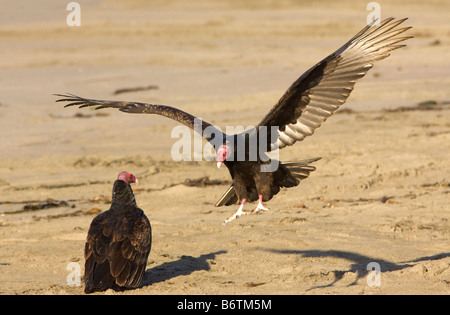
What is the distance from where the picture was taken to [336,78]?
5906 millimetres

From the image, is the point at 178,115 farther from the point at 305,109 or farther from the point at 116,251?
the point at 116,251

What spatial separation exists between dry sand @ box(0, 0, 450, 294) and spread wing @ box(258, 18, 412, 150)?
1068 millimetres

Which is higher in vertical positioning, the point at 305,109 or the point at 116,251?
the point at 305,109

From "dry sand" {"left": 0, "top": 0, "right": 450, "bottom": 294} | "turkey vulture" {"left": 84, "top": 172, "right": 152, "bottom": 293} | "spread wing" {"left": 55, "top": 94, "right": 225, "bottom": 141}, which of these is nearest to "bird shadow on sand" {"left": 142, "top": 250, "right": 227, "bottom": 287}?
"dry sand" {"left": 0, "top": 0, "right": 450, "bottom": 294}

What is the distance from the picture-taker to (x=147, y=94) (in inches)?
512

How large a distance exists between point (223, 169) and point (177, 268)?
3.18 metres

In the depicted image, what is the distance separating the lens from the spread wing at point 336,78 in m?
5.81

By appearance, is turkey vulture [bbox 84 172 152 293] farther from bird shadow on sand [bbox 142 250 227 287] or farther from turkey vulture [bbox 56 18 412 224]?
turkey vulture [bbox 56 18 412 224]

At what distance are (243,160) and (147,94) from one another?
739cm

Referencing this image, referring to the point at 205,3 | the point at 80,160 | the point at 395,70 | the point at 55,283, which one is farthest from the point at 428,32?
the point at 55,283

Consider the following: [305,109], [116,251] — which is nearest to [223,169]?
[305,109]

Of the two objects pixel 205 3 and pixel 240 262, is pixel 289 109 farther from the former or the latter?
pixel 205 3
